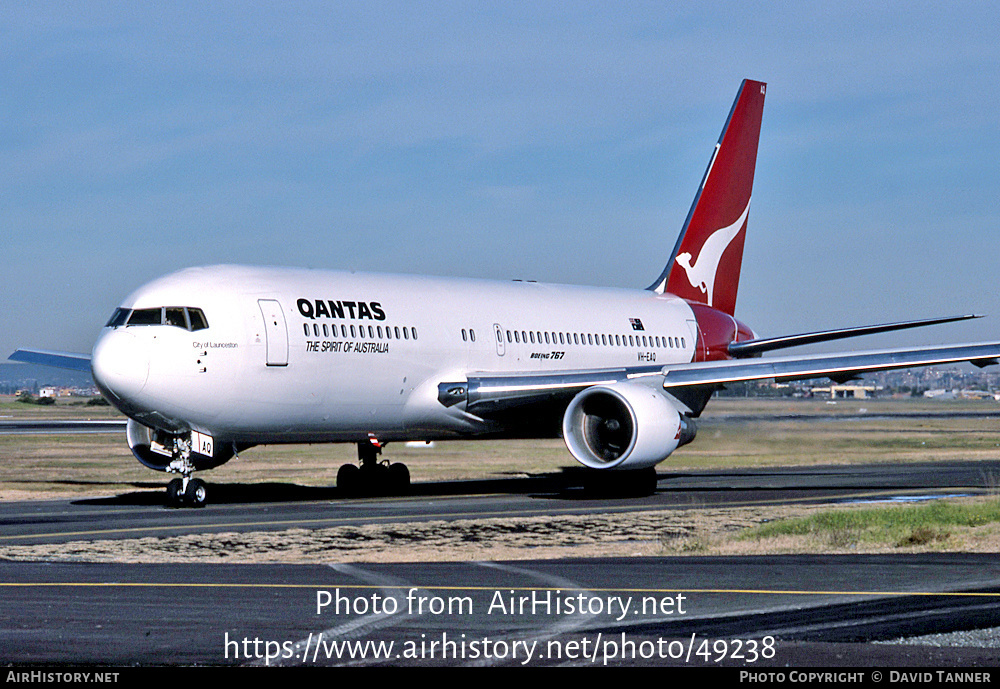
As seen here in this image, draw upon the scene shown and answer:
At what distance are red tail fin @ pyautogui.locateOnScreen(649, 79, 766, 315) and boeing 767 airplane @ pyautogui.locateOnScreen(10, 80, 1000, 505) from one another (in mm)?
3798

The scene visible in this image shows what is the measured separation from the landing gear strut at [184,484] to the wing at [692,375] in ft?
17.7

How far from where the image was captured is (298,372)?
23562 millimetres

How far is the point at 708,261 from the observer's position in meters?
35.8

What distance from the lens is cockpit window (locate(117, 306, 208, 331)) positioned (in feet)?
73.2

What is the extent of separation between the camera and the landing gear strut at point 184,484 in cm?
2255

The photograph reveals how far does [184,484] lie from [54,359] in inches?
338

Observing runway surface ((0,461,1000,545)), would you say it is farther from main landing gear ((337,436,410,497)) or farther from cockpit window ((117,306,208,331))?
cockpit window ((117,306,208,331))

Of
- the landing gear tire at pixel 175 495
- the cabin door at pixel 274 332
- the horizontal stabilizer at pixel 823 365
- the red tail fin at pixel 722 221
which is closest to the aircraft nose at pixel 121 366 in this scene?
the landing gear tire at pixel 175 495

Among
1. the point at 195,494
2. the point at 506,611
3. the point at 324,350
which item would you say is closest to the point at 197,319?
the point at 324,350

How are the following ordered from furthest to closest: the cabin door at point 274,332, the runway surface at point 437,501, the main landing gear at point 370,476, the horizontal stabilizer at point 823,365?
the main landing gear at point 370,476 → the horizontal stabilizer at point 823,365 → the cabin door at point 274,332 → the runway surface at point 437,501

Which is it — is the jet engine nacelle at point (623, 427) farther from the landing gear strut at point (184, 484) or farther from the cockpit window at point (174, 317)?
the cockpit window at point (174, 317)

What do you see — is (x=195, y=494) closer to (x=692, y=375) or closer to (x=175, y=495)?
(x=175, y=495)
